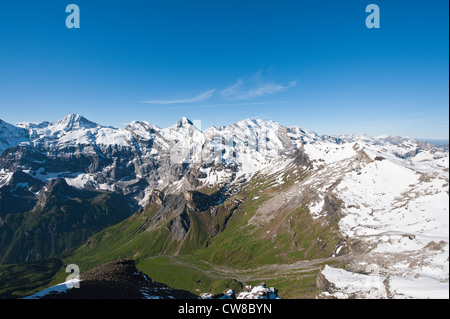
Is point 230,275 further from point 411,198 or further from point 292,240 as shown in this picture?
point 411,198

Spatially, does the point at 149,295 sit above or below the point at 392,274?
above

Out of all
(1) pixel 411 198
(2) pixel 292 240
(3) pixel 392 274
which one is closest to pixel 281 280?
(2) pixel 292 240

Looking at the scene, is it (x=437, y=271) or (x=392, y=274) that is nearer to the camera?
(x=437, y=271)
